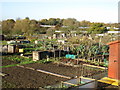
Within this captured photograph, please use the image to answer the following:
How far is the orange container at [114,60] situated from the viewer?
24.0 feet

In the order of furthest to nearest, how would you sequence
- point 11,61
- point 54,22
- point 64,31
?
1. point 54,22
2. point 64,31
3. point 11,61

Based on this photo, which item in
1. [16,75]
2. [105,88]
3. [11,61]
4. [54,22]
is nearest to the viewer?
[105,88]

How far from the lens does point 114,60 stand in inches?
294

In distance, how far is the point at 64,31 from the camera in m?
33.0

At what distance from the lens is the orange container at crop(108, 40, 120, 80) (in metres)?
7.33

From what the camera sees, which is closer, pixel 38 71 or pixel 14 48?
pixel 38 71

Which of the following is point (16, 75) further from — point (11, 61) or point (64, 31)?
point (64, 31)

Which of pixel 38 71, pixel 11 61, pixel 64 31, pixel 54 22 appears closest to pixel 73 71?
pixel 38 71

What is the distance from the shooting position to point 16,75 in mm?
8656

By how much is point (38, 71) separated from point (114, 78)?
4071mm

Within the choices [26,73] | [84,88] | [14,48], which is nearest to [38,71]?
[26,73]

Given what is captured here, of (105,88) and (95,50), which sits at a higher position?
(95,50)

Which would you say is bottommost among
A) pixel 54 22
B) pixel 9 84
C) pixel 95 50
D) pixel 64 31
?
pixel 9 84

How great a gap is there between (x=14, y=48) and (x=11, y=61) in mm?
3110
